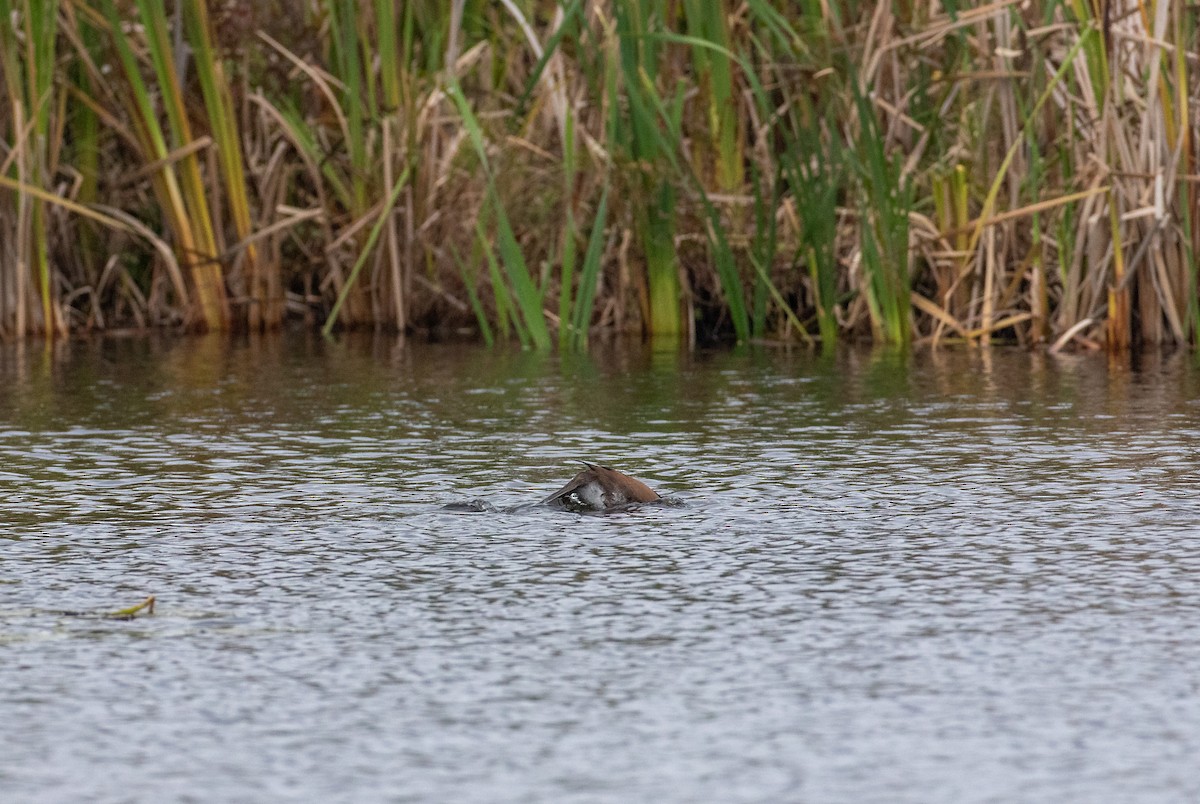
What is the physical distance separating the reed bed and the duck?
3.13 metres

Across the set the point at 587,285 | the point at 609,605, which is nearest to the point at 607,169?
the point at 587,285

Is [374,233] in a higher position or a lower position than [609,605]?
higher

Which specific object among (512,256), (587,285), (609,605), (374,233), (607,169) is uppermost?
(607,169)

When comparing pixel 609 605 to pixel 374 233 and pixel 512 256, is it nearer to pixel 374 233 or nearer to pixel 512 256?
pixel 512 256

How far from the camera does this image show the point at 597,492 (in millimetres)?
3533

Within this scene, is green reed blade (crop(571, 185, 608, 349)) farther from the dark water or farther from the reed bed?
the dark water

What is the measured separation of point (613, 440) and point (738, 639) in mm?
2098

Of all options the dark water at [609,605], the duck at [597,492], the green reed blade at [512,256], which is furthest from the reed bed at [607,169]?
the duck at [597,492]

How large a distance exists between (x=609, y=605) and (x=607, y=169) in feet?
13.9

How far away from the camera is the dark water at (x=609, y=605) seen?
1953mm

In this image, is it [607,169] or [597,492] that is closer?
[597,492]

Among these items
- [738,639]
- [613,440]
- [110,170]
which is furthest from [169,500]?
[110,170]

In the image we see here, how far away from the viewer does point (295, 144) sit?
8.16 m

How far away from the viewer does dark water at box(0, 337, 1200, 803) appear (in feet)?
6.41
